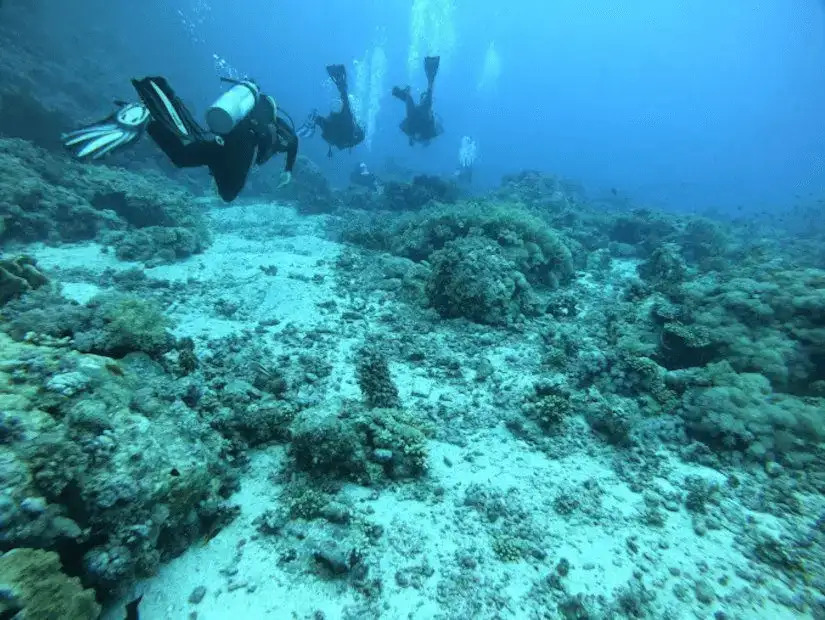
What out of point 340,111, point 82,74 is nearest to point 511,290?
point 340,111

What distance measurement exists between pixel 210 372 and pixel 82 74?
41739 millimetres

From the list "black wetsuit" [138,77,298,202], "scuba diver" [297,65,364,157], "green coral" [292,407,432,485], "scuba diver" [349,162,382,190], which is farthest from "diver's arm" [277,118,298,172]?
"scuba diver" [349,162,382,190]

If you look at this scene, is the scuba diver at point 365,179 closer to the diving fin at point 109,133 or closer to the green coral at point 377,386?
the diving fin at point 109,133

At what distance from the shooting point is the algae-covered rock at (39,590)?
2.45 m

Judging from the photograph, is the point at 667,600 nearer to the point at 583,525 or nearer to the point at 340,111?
the point at 583,525

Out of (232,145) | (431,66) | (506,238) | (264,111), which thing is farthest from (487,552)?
(431,66)

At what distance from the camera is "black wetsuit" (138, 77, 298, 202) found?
226 inches

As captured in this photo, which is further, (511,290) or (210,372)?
(511,290)

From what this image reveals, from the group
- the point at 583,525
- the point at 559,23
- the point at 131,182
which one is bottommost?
the point at 583,525

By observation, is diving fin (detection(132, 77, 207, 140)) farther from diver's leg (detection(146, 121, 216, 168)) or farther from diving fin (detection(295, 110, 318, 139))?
diving fin (detection(295, 110, 318, 139))

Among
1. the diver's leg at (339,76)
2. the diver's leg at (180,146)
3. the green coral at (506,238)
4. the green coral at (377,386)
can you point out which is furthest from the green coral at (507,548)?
the diver's leg at (339,76)

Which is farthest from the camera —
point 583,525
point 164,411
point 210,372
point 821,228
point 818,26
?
point 818,26

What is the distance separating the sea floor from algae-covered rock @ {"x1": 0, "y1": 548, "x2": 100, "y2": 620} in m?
0.68

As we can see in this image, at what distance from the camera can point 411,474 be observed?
17.5ft
